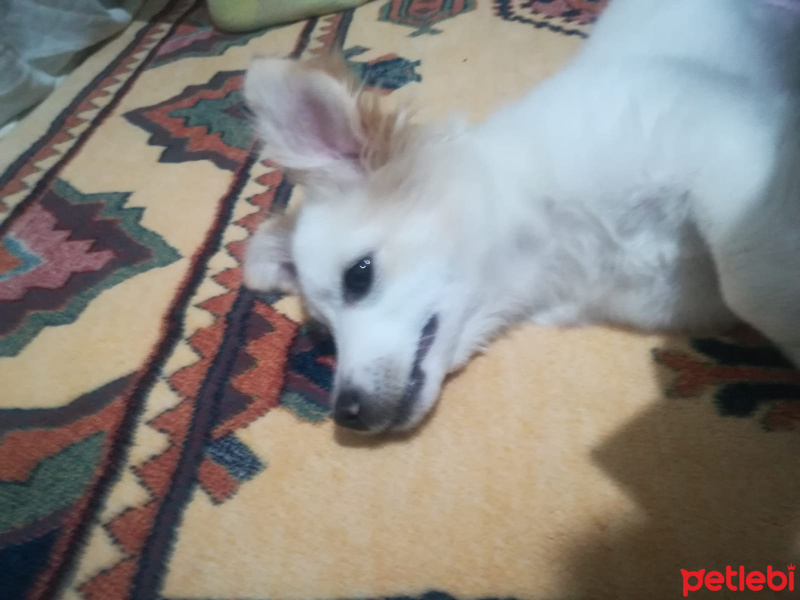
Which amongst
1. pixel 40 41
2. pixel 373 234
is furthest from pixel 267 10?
pixel 373 234

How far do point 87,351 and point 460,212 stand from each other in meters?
0.77

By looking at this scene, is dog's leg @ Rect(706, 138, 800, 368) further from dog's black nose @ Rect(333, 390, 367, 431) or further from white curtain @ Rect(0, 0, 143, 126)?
white curtain @ Rect(0, 0, 143, 126)

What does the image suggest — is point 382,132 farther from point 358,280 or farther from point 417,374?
point 417,374

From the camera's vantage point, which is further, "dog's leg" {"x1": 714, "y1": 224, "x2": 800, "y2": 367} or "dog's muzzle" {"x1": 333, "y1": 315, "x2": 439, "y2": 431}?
"dog's muzzle" {"x1": 333, "y1": 315, "x2": 439, "y2": 431}

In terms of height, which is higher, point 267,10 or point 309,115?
point 309,115

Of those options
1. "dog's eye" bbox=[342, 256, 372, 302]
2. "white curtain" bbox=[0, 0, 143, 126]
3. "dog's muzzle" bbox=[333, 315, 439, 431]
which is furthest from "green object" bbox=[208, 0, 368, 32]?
"dog's muzzle" bbox=[333, 315, 439, 431]

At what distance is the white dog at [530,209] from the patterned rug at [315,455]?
8cm

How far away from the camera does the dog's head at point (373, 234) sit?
92 cm

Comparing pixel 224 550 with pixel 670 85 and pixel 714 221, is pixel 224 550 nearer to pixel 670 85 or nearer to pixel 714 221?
pixel 714 221

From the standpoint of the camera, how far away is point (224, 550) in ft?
2.78

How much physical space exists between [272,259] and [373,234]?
278mm

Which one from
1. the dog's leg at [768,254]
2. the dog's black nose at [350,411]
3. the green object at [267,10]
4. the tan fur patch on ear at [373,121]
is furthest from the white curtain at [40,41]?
the dog's leg at [768,254]

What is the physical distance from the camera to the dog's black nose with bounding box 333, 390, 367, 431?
35.3 inches

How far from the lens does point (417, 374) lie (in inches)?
37.1
